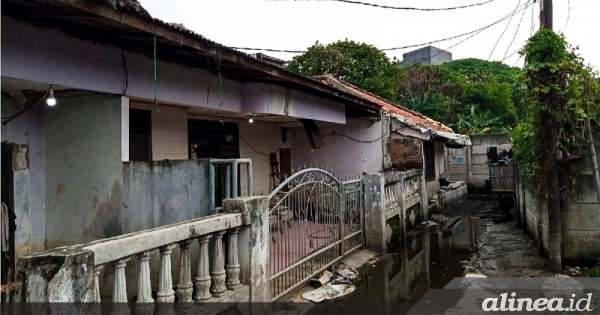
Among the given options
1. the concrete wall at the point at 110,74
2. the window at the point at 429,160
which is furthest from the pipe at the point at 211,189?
the window at the point at 429,160

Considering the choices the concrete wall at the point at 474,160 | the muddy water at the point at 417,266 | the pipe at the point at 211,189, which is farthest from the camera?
the concrete wall at the point at 474,160

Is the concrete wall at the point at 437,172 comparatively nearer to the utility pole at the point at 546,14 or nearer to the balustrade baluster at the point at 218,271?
the utility pole at the point at 546,14

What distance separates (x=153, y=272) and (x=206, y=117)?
4960mm

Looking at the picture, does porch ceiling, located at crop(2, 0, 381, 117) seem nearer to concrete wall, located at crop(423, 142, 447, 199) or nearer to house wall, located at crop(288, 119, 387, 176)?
house wall, located at crop(288, 119, 387, 176)

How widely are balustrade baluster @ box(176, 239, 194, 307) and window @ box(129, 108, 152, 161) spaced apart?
3628 mm

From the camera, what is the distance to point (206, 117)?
9.44 metres

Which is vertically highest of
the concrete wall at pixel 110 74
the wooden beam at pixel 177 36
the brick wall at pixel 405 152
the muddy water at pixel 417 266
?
the wooden beam at pixel 177 36

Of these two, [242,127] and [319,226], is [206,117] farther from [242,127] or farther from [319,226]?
[319,226]

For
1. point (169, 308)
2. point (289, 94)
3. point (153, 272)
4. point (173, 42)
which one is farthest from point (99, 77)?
point (289, 94)

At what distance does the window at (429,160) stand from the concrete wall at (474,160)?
217 inches

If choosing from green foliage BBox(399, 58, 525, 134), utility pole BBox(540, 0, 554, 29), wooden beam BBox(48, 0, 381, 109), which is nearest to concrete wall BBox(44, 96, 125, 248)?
wooden beam BBox(48, 0, 381, 109)

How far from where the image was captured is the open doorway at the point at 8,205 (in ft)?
16.8

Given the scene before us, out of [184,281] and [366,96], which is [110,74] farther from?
[366,96]

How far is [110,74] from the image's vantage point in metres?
5.16
